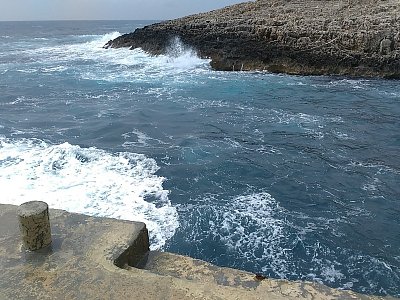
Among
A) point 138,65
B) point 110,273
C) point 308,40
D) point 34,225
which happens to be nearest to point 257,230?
point 110,273

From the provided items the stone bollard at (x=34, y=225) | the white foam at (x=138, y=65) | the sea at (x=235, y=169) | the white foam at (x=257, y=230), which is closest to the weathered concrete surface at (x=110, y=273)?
the stone bollard at (x=34, y=225)

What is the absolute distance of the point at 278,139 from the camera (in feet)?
42.3

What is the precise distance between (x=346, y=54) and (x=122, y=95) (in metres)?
13.6

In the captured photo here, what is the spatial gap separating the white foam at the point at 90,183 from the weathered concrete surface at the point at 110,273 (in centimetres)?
214

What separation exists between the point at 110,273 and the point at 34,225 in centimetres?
104

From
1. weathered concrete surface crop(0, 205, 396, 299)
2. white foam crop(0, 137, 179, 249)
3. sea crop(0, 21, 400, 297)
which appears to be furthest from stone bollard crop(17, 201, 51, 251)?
sea crop(0, 21, 400, 297)

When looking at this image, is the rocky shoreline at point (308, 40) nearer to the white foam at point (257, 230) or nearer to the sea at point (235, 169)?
the sea at point (235, 169)

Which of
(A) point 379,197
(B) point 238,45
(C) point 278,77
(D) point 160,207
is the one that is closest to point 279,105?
(C) point 278,77

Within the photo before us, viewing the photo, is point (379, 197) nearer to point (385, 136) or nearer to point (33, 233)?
point (385, 136)

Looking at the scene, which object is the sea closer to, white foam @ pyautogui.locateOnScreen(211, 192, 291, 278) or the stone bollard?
white foam @ pyautogui.locateOnScreen(211, 192, 291, 278)

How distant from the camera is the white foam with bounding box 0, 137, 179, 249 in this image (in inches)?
322

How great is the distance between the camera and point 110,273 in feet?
14.5

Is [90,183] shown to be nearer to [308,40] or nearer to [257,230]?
[257,230]

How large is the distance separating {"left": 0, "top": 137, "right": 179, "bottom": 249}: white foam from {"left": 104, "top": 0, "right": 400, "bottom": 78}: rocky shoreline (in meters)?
16.8
